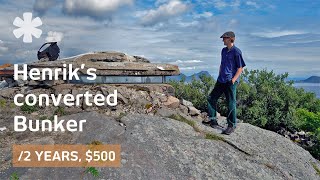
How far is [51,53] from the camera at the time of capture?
11664mm

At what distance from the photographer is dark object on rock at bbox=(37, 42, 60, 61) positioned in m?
11.6

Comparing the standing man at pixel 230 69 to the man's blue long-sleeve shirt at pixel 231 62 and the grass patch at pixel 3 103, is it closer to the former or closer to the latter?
the man's blue long-sleeve shirt at pixel 231 62

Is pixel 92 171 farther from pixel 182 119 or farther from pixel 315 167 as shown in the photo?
pixel 315 167

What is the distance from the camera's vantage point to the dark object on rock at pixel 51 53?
38.2ft

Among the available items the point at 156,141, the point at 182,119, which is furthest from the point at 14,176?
the point at 182,119

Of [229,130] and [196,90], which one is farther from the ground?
[196,90]

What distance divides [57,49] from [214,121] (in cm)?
512

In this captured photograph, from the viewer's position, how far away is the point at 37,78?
10211mm

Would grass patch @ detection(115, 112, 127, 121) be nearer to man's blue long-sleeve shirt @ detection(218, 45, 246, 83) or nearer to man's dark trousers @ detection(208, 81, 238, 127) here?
man's dark trousers @ detection(208, 81, 238, 127)

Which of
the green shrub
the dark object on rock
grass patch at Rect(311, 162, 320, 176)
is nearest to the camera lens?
grass patch at Rect(311, 162, 320, 176)

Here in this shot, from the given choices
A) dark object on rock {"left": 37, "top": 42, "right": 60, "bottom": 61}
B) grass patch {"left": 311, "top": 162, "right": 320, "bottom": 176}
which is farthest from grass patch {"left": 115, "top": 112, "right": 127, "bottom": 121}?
grass patch {"left": 311, "top": 162, "right": 320, "bottom": 176}

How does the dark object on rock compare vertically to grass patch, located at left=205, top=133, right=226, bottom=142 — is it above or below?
above

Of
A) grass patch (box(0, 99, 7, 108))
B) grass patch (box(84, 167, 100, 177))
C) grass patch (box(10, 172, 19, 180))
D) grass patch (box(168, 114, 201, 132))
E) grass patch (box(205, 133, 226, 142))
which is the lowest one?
grass patch (box(10, 172, 19, 180))

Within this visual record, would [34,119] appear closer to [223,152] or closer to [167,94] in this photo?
[167,94]
